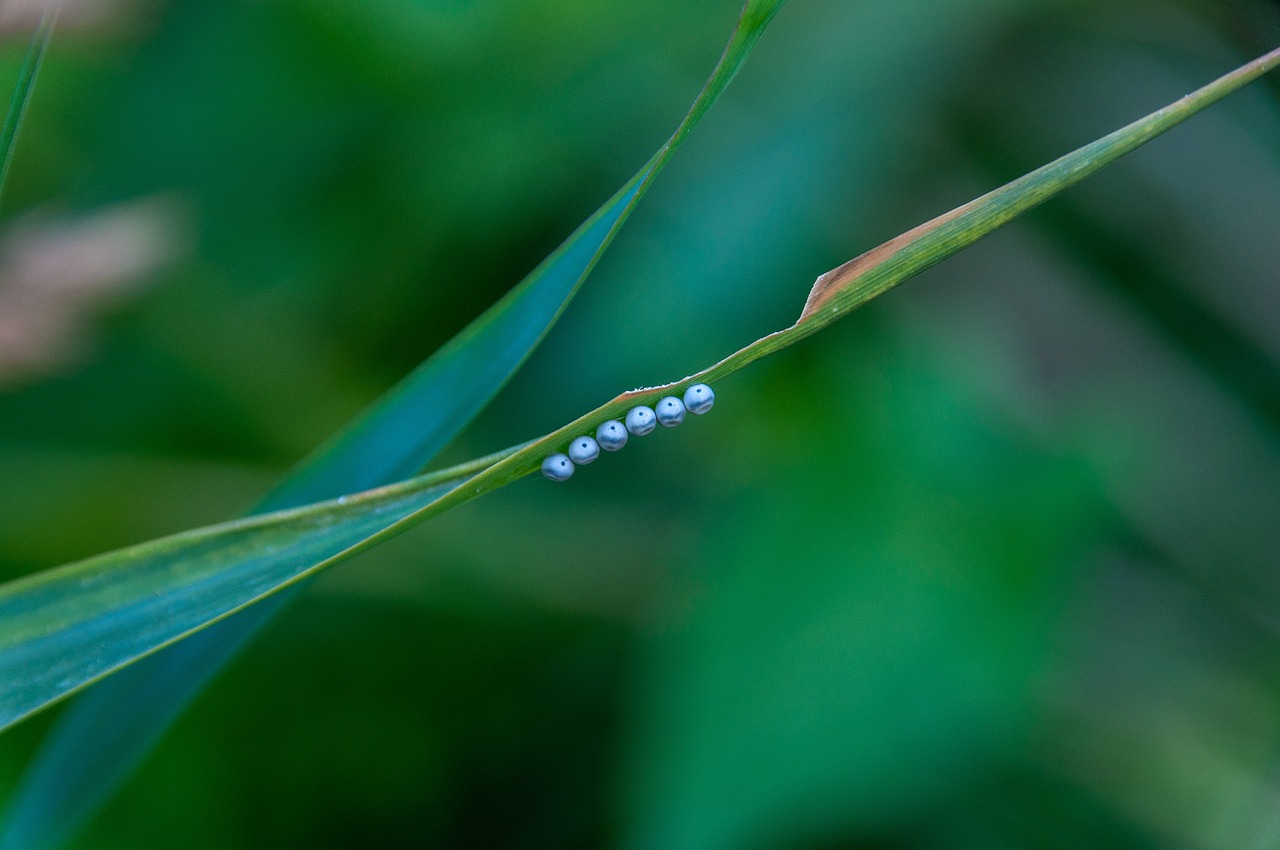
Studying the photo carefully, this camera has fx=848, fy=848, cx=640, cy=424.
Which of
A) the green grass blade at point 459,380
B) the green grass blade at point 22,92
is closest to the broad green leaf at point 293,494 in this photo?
the green grass blade at point 459,380

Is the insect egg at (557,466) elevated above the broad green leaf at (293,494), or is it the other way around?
the broad green leaf at (293,494)

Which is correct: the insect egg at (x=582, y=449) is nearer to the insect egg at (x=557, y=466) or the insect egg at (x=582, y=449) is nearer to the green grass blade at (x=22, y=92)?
the insect egg at (x=557, y=466)

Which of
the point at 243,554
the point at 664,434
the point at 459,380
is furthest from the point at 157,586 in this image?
the point at 664,434

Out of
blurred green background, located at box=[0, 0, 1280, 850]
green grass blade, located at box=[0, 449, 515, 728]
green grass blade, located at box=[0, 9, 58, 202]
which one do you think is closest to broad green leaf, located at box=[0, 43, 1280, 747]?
green grass blade, located at box=[0, 449, 515, 728]

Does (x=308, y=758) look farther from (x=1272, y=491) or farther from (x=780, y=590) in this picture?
(x=1272, y=491)

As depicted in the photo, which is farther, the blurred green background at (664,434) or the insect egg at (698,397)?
the blurred green background at (664,434)

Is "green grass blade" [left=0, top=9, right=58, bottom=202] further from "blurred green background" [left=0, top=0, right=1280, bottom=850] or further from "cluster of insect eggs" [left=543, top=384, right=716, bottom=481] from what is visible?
"blurred green background" [left=0, top=0, right=1280, bottom=850]

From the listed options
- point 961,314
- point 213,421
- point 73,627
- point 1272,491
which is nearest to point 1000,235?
point 961,314

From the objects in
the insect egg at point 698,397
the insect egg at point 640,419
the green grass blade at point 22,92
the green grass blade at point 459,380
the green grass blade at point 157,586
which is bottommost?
the insect egg at point 698,397
